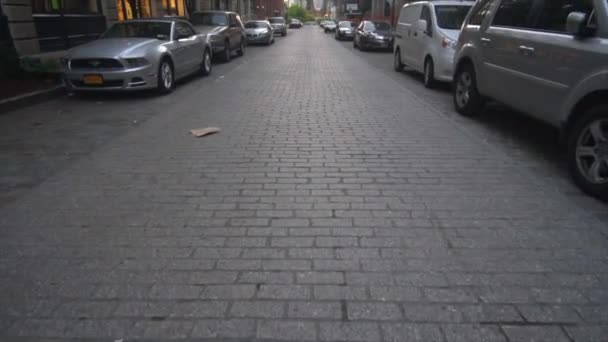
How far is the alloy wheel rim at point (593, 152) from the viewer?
14.3 ft

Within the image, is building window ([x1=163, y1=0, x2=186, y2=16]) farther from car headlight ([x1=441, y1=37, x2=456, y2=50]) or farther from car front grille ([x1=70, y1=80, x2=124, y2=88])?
car headlight ([x1=441, y1=37, x2=456, y2=50])

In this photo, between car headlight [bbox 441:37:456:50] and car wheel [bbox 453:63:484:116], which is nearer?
car wheel [bbox 453:63:484:116]

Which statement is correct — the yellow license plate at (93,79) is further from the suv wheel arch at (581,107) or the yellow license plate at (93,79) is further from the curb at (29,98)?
the suv wheel arch at (581,107)

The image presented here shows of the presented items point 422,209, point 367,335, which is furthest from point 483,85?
point 367,335

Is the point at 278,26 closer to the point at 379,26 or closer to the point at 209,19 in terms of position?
the point at 379,26

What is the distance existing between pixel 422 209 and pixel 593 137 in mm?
1778

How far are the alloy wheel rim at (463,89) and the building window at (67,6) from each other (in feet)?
38.4

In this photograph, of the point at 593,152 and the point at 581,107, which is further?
the point at 581,107

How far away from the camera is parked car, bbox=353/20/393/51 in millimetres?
22469

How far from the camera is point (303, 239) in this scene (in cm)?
370

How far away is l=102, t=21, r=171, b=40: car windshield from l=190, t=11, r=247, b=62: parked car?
5.02m

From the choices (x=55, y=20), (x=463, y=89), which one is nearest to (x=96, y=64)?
(x=55, y=20)

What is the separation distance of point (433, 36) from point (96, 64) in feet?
23.8

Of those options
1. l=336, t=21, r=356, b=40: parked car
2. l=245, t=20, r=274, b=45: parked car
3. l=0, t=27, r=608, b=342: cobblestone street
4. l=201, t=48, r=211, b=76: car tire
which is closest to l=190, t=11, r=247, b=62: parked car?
l=201, t=48, r=211, b=76: car tire
